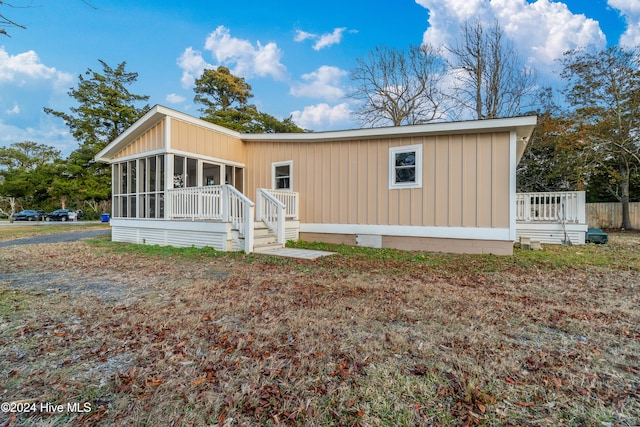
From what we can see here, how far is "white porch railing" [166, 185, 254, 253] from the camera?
23.6 feet

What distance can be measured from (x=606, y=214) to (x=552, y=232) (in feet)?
32.5

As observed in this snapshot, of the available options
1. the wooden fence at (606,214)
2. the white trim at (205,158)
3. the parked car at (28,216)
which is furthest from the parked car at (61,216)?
the wooden fence at (606,214)

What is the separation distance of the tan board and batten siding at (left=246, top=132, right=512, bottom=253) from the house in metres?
0.02

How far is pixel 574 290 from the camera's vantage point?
4023mm

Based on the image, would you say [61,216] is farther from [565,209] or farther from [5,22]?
[565,209]

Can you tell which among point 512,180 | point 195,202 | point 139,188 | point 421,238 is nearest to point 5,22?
point 195,202

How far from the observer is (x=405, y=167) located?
786 centimetres

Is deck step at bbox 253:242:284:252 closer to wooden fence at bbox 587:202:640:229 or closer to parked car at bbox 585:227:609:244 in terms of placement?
parked car at bbox 585:227:609:244

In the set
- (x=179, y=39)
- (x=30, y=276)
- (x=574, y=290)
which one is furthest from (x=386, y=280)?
(x=179, y=39)

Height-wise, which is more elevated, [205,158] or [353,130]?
[353,130]

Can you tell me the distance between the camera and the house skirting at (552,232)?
29.5ft

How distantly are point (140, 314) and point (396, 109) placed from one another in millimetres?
18934

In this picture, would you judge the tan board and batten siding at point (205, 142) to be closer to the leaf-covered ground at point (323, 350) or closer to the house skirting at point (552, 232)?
the leaf-covered ground at point (323, 350)

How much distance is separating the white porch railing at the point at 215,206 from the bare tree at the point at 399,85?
46.1ft
